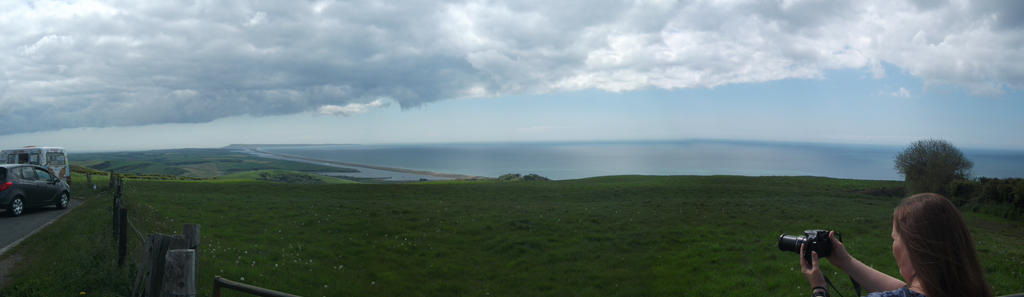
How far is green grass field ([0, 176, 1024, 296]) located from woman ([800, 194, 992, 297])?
25.7 ft

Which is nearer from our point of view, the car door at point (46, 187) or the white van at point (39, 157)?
the car door at point (46, 187)

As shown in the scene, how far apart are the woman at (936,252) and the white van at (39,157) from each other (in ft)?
Result: 129

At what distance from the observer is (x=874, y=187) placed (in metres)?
33.6

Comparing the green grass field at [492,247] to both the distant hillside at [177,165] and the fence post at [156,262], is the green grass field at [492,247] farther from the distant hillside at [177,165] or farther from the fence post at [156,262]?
the distant hillside at [177,165]

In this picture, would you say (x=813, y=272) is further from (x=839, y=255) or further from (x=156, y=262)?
(x=156, y=262)

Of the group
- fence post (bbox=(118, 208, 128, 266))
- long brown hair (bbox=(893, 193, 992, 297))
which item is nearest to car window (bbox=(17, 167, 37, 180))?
fence post (bbox=(118, 208, 128, 266))

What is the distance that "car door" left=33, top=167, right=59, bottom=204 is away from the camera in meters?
17.8

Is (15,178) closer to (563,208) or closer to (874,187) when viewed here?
(563,208)

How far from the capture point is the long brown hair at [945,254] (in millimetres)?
2697

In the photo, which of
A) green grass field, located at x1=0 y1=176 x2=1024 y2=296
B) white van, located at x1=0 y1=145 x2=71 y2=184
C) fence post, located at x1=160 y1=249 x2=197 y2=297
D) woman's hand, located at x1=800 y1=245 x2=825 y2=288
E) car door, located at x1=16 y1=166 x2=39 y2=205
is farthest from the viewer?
white van, located at x1=0 y1=145 x2=71 y2=184

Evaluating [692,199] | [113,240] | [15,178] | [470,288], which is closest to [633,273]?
[470,288]

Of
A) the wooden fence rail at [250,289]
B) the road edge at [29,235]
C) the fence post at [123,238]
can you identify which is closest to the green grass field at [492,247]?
the fence post at [123,238]

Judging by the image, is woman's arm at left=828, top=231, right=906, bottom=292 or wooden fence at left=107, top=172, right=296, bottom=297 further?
wooden fence at left=107, top=172, right=296, bottom=297

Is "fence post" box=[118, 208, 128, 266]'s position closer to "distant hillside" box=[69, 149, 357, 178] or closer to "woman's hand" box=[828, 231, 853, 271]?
"woman's hand" box=[828, 231, 853, 271]
